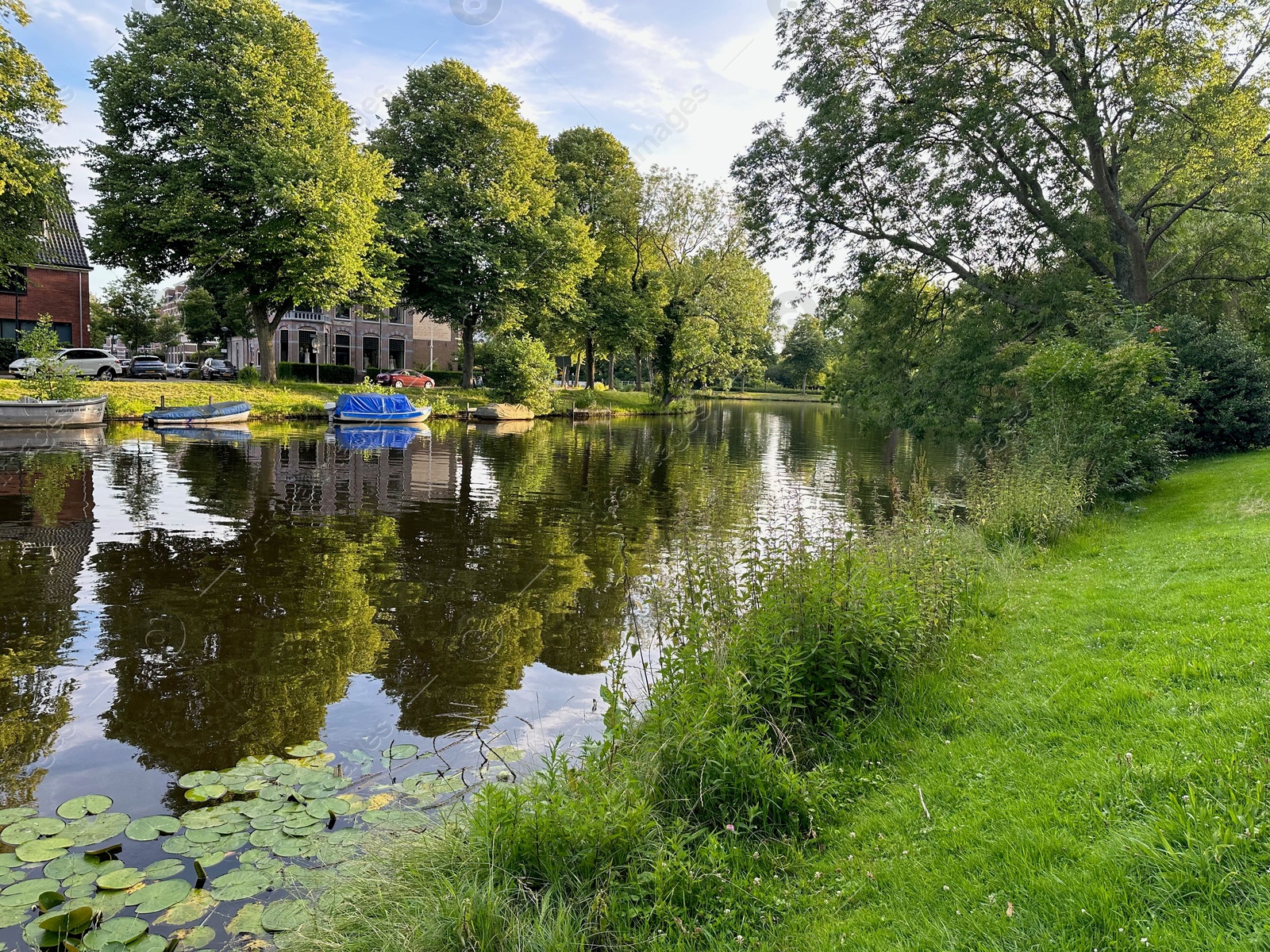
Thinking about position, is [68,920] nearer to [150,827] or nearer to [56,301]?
[150,827]

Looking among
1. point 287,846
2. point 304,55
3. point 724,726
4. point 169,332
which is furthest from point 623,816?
point 169,332

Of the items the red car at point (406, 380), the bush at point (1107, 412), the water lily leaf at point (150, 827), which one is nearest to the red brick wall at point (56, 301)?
the red car at point (406, 380)

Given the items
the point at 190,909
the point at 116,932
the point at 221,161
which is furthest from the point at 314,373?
the point at 116,932

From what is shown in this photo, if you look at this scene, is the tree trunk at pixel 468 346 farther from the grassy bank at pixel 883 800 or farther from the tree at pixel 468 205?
the grassy bank at pixel 883 800

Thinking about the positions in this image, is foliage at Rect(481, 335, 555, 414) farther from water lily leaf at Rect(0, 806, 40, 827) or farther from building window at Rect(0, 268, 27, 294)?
water lily leaf at Rect(0, 806, 40, 827)

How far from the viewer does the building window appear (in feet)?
103

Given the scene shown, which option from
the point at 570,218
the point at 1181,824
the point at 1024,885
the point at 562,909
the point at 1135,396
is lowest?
the point at 562,909

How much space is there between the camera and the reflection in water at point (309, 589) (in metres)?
6.47

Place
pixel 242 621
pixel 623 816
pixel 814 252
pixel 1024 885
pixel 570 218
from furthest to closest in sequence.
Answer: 1. pixel 570 218
2. pixel 814 252
3. pixel 242 621
4. pixel 623 816
5. pixel 1024 885

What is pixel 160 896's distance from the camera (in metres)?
4.08

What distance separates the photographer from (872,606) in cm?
583

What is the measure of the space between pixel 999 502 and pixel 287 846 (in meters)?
11.0

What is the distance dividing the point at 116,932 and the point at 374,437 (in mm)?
27863

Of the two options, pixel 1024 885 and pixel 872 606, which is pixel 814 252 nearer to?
pixel 872 606
